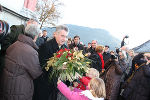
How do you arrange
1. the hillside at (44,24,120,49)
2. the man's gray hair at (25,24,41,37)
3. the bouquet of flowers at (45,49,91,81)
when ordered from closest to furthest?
the bouquet of flowers at (45,49,91,81) < the man's gray hair at (25,24,41,37) < the hillside at (44,24,120,49)

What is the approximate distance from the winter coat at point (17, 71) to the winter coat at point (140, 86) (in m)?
2.79

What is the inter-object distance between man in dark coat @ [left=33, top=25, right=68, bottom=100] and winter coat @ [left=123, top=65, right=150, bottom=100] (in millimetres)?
2261

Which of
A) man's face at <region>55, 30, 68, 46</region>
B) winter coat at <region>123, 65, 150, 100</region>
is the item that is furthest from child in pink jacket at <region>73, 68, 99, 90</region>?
winter coat at <region>123, 65, 150, 100</region>

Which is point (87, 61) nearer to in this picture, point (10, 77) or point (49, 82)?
point (49, 82)

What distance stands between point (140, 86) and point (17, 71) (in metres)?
3.08

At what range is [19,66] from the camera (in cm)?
216

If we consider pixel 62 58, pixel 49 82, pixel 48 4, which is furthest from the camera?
pixel 48 4

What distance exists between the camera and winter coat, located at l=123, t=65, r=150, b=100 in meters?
3.57

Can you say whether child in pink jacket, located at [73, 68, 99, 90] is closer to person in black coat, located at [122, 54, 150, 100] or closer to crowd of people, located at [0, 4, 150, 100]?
crowd of people, located at [0, 4, 150, 100]

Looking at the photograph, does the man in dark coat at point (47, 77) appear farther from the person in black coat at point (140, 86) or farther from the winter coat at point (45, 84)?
the person in black coat at point (140, 86)

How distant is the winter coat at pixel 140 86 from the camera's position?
3.57 metres

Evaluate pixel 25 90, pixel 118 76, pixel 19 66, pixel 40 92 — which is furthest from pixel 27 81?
pixel 118 76

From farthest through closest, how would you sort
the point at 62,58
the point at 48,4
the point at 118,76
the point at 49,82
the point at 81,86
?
the point at 48,4 < the point at 118,76 < the point at 81,86 < the point at 49,82 < the point at 62,58

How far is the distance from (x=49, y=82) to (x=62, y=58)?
59 centimetres
